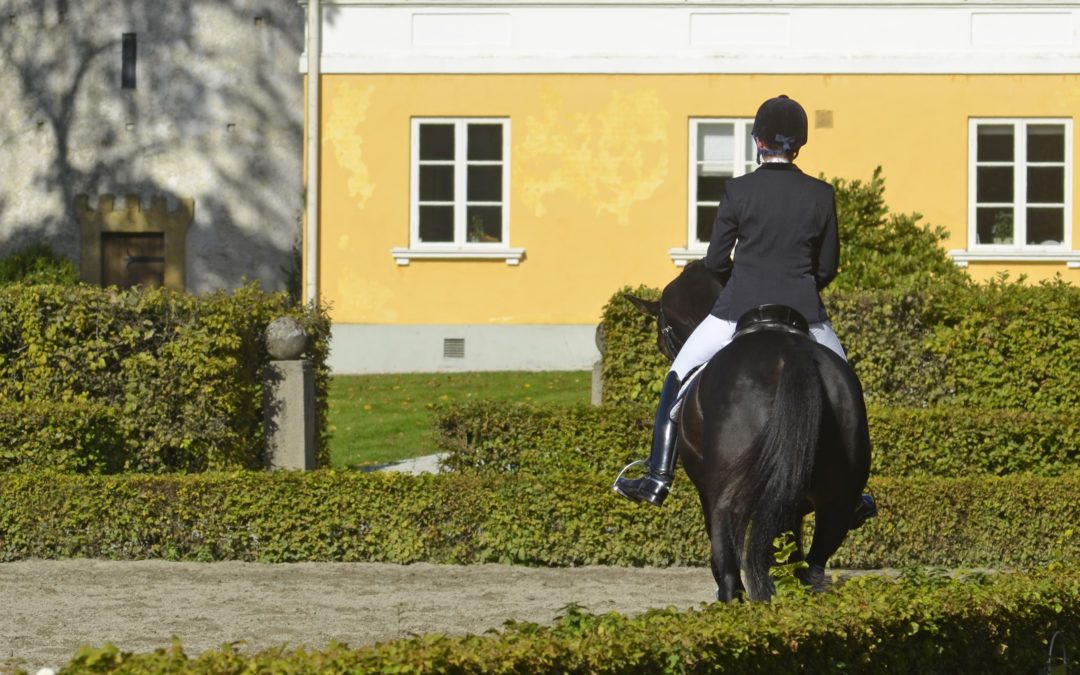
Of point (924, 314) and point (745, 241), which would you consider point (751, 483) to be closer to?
point (745, 241)

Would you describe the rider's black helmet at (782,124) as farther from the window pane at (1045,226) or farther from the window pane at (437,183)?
the window pane at (1045,226)

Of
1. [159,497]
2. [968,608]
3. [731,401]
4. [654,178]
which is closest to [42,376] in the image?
[159,497]

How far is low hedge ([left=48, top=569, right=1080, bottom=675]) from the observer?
12.5 feet

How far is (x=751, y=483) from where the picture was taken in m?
5.28

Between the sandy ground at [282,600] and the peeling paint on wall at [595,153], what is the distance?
11.2 metres

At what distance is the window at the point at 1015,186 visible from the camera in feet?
63.3

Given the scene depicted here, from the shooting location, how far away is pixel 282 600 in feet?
24.9

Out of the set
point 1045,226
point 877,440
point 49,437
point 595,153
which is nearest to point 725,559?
point 877,440

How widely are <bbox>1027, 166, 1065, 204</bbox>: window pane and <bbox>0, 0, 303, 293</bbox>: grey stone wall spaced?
11571 mm

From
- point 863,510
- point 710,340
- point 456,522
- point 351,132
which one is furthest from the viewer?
point 351,132

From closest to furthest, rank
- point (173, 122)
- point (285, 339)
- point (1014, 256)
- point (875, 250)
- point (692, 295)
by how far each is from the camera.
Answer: point (692, 295) → point (285, 339) → point (875, 250) → point (1014, 256) → point (173, 122)

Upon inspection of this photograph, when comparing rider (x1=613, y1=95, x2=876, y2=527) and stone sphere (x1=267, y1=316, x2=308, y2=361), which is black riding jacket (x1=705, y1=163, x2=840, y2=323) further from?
stone sphere (x1=267, y1=316, x2=308, y2=361)

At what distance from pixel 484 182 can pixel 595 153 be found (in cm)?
164

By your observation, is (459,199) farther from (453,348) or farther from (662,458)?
(662,458)
